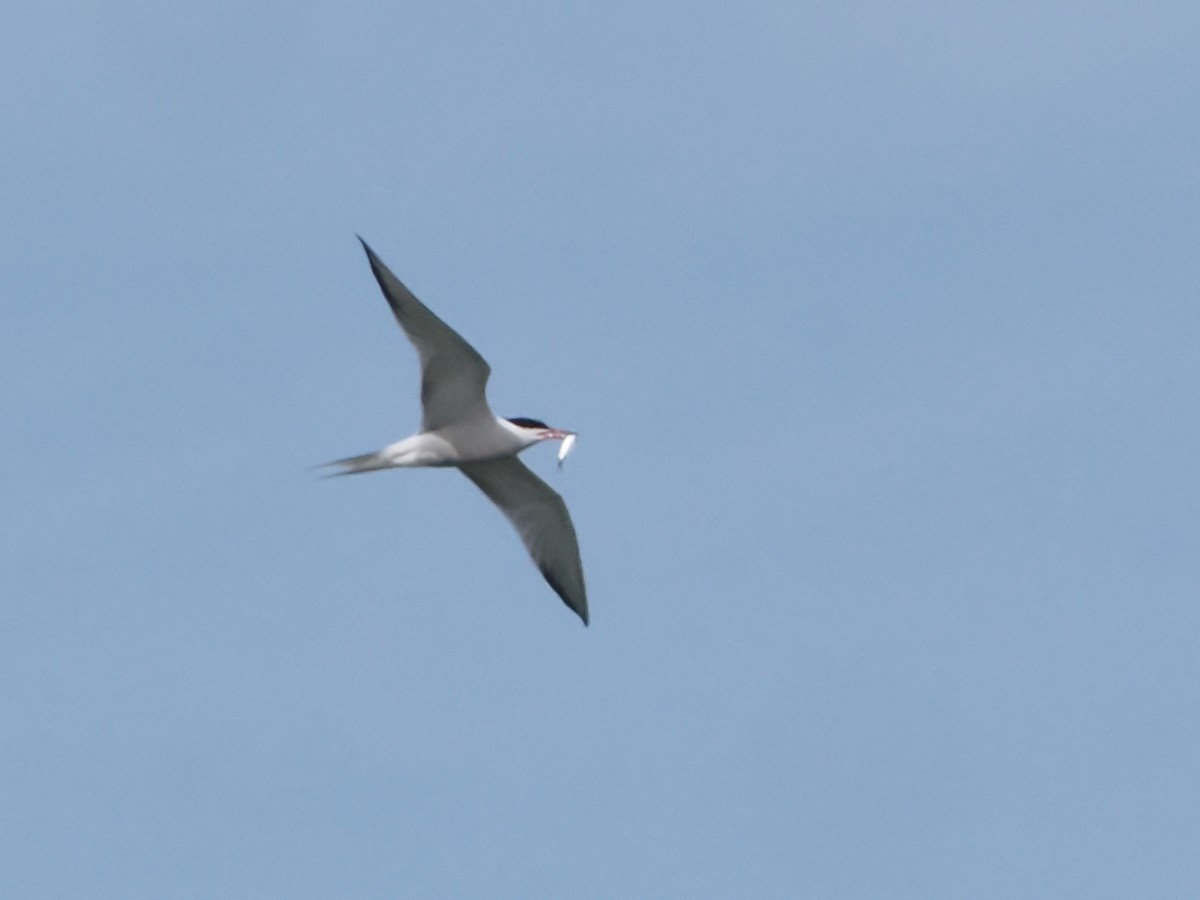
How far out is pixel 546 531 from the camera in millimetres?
25734

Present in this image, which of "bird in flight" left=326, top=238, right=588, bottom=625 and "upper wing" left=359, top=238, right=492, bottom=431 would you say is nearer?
"upper wing" left=359, top=238, right=492, bottom=431

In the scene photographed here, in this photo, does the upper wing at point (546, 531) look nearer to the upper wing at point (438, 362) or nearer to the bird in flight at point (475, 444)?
the bird in flight at point (475, 444)

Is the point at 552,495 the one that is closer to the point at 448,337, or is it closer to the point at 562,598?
the point at 562,598

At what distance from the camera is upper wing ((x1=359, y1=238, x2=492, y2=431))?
74.8ft

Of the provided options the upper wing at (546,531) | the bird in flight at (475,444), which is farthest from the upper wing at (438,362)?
the upper wing at (546,531)

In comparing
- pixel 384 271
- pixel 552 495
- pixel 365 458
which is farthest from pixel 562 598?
pixel 384 271

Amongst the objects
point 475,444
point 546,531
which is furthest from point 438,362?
point 546,531

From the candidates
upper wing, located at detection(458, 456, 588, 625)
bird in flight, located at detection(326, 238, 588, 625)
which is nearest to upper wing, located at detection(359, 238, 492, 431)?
bird in flight, located at detection(326, 238, 588, 625)

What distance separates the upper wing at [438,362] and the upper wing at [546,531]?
145 cm

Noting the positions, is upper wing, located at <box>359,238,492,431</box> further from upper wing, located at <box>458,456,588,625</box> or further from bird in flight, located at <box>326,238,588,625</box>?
upper wing, located at <box>458,456,588,625</box>

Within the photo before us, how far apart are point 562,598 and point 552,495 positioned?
1077 mm

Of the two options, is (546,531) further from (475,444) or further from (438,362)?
(438,362)

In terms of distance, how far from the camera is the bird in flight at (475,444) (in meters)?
23.2

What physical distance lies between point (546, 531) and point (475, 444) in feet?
5.16
